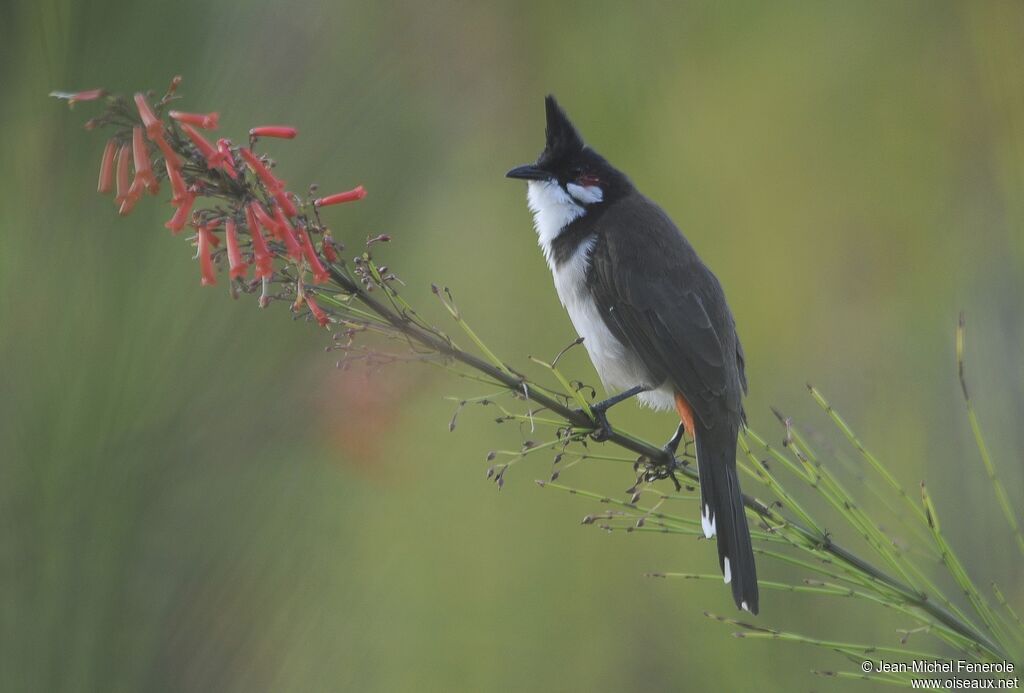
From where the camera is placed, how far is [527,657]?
2.46 metres

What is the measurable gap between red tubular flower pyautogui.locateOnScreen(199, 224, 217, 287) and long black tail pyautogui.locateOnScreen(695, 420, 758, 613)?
41.0 inches

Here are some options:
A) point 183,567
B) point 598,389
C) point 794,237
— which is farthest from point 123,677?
point 794,237

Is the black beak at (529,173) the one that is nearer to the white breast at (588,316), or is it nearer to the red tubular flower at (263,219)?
the white breast at (588,316)

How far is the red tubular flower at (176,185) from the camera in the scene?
1.24 metres

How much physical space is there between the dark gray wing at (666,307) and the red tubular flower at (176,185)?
5.16 feet

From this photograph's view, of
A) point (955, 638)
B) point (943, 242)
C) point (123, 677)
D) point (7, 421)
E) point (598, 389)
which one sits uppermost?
point (943, 242)

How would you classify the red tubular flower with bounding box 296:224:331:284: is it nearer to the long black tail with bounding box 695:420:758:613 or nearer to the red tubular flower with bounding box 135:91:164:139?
the red tubular flower with bounding box 135:91:164:139

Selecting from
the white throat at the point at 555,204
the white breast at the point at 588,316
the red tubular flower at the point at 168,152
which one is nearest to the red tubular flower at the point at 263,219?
the red tubular flower at the point at 168,152

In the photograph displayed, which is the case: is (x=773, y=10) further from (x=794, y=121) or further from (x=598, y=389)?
(x=598, y=389)

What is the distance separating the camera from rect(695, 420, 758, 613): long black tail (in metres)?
2.03

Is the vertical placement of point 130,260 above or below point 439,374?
below

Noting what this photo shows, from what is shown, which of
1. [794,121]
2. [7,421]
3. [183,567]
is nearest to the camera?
[7,421]

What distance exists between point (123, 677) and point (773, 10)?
326 centimetres

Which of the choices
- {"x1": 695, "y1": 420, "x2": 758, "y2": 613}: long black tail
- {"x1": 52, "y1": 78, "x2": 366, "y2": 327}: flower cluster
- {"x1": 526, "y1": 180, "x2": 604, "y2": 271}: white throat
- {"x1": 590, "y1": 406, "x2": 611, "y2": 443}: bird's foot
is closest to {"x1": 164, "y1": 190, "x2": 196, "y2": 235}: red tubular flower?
{"x1": 52, "y1": 78, "x2": 366, "y2": 327}: flower cluster
